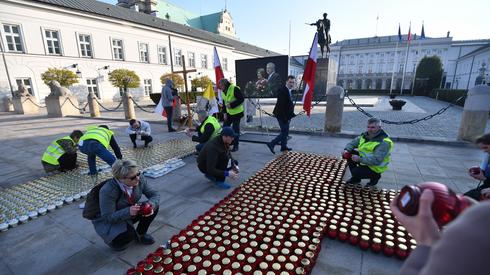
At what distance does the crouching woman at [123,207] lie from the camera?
243 cm

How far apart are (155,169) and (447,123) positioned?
39.6 ft

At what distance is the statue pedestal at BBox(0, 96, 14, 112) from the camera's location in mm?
19203

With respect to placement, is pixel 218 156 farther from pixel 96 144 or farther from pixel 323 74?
pixel 323 74

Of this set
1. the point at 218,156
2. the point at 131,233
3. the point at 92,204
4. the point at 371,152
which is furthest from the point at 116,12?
the point at 371,152

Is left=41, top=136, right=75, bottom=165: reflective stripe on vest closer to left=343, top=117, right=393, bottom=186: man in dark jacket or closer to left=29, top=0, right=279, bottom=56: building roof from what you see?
left=343, top=117, right=393, bottom=186: man in dark jacket

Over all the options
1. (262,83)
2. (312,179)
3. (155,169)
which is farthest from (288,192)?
(262,83)

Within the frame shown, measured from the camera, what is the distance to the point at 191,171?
512 centimetres

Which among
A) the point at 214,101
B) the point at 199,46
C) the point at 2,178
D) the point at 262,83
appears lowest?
the point at 2,178

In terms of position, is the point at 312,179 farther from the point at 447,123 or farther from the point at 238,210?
the point at 447,123

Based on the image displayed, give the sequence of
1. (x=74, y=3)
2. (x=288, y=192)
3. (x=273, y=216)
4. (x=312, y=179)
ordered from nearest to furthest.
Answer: (x=273, y=216), (x=288, y=192), (x=312, y=179), (x=74, y=3)

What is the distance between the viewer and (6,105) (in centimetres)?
1930

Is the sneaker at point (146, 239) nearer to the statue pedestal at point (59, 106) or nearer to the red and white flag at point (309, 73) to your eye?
the red and white flag at point (309, 73)

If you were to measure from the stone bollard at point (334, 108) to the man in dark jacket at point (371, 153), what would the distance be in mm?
3884

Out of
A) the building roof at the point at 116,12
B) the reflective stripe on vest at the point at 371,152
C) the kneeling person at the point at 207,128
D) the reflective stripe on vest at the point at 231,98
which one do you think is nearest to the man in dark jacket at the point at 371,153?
the reflective stripe on vest at the point at 371,152
